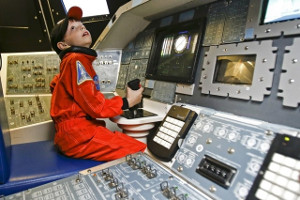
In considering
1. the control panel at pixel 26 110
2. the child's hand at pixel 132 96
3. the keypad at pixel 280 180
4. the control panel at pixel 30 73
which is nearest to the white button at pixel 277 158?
the keypad at pixel 280 180

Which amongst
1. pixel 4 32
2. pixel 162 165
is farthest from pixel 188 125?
pixel 4 32

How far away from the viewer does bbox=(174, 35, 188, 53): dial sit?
1.55m

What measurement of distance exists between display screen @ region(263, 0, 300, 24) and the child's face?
4.10 feet

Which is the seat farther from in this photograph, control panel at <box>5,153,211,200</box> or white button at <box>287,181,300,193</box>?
white button at <box>287,181,300,193</box>

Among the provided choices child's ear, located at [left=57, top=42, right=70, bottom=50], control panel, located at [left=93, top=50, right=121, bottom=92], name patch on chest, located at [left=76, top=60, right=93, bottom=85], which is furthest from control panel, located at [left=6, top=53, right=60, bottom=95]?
name patch on chest, located at [left=76, top=60, right=93, bottom=85]

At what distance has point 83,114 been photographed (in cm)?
149

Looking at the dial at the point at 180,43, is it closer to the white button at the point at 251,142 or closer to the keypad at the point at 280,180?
the white button at the point at 251,142

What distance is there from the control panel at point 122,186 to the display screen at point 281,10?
88 centimetres

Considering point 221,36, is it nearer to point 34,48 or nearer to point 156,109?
point 156,109

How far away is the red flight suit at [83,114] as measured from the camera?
137cm

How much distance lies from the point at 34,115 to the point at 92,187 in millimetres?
1487

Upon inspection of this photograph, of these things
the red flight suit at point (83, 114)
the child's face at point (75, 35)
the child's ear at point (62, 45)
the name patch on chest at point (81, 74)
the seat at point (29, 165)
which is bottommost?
the seat at point (29, 165)

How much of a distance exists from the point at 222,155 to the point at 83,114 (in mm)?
969

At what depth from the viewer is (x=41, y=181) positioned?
117 centimetres
